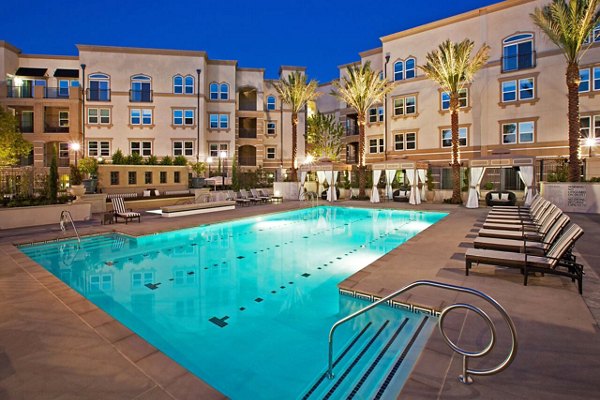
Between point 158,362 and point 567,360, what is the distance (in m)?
4.48

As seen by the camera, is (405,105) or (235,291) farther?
(405,105)

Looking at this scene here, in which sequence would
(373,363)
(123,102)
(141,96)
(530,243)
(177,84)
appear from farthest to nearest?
1. (177,84)
2. (141,96)
3. (123,102)
4. (530,243)
5. (373,363)

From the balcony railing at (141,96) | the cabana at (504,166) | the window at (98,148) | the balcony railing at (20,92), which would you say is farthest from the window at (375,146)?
the balcony railing at (20,92)

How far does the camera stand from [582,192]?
16.9 m

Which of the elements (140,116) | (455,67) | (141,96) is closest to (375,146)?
(455,67)

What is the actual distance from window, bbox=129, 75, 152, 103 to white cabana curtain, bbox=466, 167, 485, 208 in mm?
29370

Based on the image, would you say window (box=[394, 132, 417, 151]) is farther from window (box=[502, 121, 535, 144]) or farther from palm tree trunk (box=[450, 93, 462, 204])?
palm tree trunk (box=[450, 93, 462, 204])

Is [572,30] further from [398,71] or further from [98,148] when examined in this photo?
[98,148]

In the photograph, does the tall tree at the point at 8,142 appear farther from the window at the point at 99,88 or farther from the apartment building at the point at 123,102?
the window at the point at 99,88

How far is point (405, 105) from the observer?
3016cm

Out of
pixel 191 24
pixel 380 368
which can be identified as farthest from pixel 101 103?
pixel 191 24

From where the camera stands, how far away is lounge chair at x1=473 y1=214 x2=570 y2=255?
273 inches

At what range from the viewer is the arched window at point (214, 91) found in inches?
1415

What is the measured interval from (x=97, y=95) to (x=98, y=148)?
5.02 m
